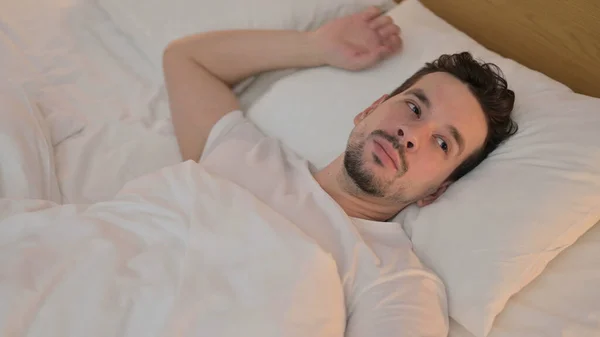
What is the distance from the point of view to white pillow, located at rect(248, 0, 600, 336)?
3.36 feet

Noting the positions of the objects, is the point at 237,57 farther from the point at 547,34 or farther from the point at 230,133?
the point at 547,34

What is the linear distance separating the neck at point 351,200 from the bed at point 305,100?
0.15 feet

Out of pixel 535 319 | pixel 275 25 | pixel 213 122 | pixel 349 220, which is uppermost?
pixel 275 25

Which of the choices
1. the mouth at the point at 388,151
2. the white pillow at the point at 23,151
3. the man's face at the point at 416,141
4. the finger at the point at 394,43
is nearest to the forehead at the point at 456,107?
the man's face at the point at 416,141

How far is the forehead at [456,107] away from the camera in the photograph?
115cm

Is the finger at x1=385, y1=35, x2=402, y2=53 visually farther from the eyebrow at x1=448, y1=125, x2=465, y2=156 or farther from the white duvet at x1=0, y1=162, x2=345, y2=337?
the white duvet at x1=0, y1=162, x2=345, y2=337

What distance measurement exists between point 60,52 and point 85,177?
0.45 metres

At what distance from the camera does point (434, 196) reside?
1197 mm

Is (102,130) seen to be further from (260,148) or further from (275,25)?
(275,25)

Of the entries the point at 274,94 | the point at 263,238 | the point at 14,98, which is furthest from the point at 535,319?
the point at 14,98

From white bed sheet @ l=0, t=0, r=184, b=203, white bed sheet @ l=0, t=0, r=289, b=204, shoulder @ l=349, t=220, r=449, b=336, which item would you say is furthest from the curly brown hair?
white bed sheet @ l=0, t=0, r=184, b=203

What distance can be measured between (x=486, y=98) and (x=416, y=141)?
19cm

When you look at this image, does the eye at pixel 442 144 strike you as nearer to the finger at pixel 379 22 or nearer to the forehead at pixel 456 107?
the forehead at pixel 456 107

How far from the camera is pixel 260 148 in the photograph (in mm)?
1301
